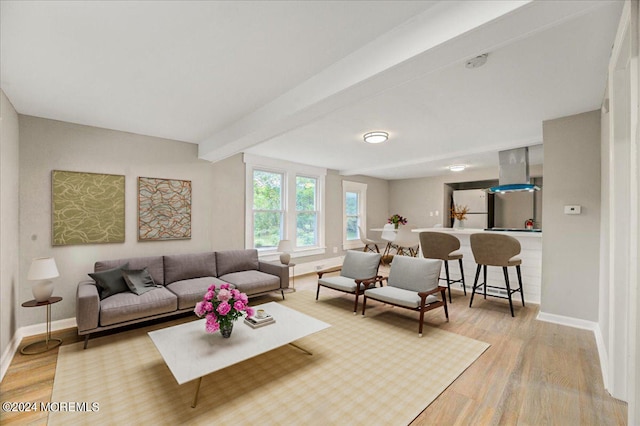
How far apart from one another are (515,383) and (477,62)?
2.53 meters

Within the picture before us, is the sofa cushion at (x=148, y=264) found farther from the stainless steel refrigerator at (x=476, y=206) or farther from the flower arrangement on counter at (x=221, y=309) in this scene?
the stainless steel refrigerator at (x=476, y=206)

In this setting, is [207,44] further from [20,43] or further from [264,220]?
[264,220]

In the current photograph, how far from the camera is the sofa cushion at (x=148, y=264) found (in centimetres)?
353

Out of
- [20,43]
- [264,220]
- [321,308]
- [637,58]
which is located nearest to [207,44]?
[20,43]

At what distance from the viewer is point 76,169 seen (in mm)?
3461

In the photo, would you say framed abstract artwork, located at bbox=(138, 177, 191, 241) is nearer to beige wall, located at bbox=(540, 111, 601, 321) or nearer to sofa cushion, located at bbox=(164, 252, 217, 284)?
sofa cushion, located at bbox=(164, 252, 217, 284)

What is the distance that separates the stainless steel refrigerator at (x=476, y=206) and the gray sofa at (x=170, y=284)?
554cm

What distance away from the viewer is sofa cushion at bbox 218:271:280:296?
3.98 meters

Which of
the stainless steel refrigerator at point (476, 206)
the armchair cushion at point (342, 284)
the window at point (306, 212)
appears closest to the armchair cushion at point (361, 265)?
the armchair cushion at point (342, 284)

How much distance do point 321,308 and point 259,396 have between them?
2.00 meters

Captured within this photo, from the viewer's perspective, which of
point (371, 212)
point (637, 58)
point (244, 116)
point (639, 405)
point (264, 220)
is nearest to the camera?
point (639, 405)

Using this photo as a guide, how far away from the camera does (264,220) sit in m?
5.66

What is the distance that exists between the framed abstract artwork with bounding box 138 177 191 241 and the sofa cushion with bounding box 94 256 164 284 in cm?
36

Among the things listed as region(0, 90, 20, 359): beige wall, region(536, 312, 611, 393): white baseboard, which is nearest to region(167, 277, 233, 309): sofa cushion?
region(0, 90, 20, 359): beige wall
